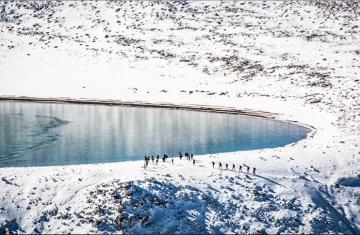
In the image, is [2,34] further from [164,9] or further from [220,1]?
[220,1]

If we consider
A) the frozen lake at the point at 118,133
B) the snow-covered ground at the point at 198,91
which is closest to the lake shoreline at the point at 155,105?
the frozen lake at the point at 118,133

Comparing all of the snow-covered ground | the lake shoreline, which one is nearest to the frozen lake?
the lake shoreline

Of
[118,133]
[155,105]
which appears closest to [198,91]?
[155,105]

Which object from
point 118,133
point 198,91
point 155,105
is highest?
point 198,91

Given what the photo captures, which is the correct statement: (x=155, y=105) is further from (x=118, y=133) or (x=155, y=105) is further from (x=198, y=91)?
(x=118, y=133)

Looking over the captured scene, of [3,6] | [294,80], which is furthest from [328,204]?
[3,6]
